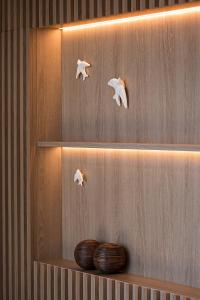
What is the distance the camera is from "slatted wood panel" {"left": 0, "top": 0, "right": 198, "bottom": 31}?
414 centimetres

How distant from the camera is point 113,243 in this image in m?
4.52

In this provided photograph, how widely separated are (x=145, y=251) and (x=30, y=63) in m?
1.44

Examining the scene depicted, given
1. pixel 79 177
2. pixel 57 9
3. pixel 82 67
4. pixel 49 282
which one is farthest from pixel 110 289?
pixel 57 9

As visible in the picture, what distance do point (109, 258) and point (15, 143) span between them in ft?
3.53

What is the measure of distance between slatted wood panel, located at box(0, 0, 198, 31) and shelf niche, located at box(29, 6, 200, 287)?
137 mm

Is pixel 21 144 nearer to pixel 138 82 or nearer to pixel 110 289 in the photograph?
pixel 138 82

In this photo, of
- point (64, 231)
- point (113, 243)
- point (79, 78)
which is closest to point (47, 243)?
point (64, 231)

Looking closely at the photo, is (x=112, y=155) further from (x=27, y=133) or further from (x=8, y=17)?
(x=8, y=17)

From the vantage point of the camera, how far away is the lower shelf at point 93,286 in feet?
13.1

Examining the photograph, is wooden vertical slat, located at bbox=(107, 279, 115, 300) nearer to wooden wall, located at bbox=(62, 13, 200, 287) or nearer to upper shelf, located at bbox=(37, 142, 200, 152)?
wooden wall, located at bbox=(62, 13, 200, 287)

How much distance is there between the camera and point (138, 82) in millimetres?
4352

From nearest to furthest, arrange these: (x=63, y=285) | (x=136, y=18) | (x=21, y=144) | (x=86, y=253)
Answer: (x=136, y=18) → (x=86, y=253) → (x=63, y=285) → (x=21, y=144)

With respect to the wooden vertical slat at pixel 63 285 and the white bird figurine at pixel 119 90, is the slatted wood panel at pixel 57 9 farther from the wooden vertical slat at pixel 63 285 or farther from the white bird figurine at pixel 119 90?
the wooden vertical slat at pixel 63 285

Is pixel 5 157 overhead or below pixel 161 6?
below
